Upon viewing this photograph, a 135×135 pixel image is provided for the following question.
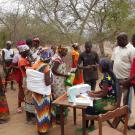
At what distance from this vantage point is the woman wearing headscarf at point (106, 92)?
5.47m

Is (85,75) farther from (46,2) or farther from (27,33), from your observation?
(27,33)

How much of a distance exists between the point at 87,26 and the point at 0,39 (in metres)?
4.78

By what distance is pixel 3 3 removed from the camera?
1655 cm

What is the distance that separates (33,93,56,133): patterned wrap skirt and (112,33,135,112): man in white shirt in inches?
54.2

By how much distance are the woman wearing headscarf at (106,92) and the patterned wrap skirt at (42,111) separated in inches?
34.5

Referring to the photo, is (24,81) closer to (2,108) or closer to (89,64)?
(2,108)

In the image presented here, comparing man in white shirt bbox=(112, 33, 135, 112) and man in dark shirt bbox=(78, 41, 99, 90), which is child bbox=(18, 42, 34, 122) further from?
man in white shirt bbox=(112, 33, 135, 112)

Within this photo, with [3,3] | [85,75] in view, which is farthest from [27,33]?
[85,75]

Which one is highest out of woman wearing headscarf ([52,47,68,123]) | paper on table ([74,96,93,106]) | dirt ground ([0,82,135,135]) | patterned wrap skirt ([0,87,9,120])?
woman wearing headscarf ([52,47,68,123])

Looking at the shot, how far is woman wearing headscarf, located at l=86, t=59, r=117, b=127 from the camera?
5.47m

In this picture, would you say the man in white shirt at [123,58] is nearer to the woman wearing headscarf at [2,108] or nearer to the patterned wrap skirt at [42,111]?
the patterned wrap skirt at [42,111]

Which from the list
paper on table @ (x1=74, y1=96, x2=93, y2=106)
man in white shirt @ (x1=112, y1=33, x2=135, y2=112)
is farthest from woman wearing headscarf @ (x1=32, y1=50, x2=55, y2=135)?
man in white shirt @ (x1=112, y1=33, x2=135, y2=112)

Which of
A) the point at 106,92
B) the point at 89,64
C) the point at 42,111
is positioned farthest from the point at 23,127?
the point at 106,92

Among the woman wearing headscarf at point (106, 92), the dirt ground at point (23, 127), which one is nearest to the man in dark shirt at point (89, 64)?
the dirt ground at point (23, 127)
